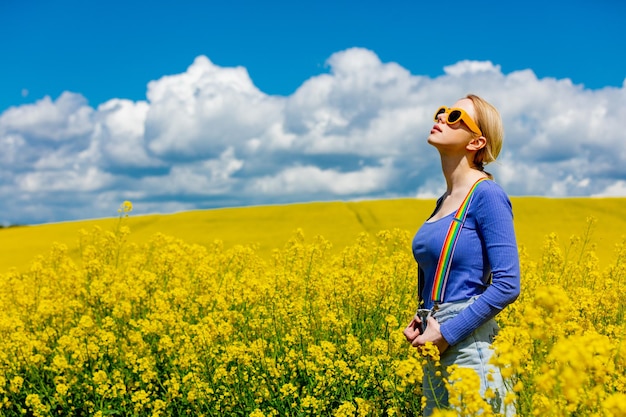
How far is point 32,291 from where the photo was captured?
8148 mm

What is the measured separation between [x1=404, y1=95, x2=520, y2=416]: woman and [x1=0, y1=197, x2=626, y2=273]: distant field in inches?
591

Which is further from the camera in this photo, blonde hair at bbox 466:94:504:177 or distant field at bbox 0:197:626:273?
distant field at bbox 0:197:626:273

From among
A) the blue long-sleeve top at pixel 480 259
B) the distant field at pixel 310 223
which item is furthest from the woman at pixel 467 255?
the distant field at pixel 310 223

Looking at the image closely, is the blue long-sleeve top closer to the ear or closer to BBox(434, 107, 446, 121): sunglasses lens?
the ear

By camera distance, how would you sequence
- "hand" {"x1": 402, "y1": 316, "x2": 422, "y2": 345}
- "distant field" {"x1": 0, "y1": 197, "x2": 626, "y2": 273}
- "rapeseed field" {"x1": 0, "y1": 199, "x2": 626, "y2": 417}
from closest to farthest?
"hand" {"x1": 402, "y1": 316, "x2": 422, "y2": 345}, "rapeseed field" {"x1": 0, "y1": 199, "x2": 626, "y2": 417}, "distant field" {"x1": 0, "y1": 197, "x2": 626, "y2": 273}

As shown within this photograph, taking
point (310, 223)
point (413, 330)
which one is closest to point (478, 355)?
point (413, 330)

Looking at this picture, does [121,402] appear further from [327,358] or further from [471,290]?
[471,290]

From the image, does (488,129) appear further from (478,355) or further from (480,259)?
(478,355)

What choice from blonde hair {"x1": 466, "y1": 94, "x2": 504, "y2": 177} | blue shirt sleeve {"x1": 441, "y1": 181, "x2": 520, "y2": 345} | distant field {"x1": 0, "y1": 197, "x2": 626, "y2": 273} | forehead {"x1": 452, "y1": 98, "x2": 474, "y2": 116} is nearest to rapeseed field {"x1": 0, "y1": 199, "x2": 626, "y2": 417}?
blue shirt sleeve {"x1": 441, "y1": 181, "x2": 520, "y2": 345}

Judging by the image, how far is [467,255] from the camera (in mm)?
3100

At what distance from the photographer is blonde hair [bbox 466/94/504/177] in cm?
333

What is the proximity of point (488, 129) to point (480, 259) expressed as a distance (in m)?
0.70

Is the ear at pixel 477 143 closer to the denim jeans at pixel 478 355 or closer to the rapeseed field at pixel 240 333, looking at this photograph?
the denim jeans at pixel 478 355

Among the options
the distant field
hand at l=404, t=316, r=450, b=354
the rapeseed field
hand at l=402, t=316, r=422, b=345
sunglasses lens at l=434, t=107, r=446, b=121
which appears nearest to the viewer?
hand at l=404, t=316, r=450, b=354
